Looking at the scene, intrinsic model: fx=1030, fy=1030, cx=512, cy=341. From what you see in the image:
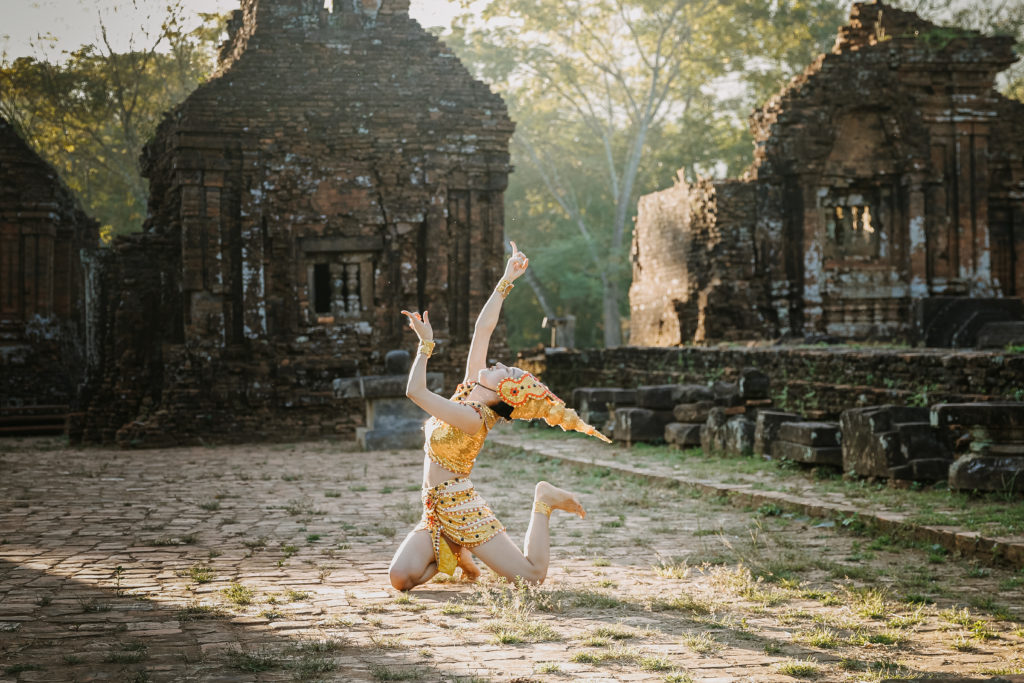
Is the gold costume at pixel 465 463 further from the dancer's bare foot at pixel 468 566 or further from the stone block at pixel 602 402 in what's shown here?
the stone block at pixel 602 402

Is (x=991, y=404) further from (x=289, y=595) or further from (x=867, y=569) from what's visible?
(x=289, y=595)

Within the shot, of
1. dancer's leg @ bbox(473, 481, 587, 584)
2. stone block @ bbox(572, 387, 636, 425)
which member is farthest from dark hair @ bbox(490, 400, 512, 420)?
stone block @ bbox(572, 387, 636, 425)

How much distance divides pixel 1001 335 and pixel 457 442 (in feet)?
37.5

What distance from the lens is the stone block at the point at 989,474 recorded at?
26.2 ft

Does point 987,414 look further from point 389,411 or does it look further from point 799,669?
point 389,411

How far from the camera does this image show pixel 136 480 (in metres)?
11.1

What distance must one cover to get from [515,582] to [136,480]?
6998 mm

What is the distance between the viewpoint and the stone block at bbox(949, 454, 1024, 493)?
799 cm

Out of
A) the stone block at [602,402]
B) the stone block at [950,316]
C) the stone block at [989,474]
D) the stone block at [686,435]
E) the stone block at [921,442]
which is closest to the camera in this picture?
the stone block at [989,474]

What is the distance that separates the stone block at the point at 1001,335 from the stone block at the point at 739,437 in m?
4.69

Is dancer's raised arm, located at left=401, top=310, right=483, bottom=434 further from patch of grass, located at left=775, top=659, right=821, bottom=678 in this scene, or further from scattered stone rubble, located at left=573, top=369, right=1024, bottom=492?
scattered stone rubble, located at left=573, top=369, right=1024, bottom=492

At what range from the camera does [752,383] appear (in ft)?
44.1

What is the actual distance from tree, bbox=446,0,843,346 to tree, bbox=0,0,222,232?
8.26m

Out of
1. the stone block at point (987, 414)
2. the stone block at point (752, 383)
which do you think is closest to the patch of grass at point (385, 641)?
the stone block at point (987, 414)
